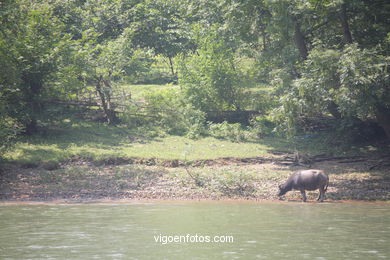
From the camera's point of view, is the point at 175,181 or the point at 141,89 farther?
the point at 141,89

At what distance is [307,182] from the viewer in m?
17.6

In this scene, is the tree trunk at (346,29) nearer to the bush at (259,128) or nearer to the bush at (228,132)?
the bush at (259,128)

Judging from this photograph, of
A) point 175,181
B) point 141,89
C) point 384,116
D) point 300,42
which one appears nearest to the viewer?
point 175,181

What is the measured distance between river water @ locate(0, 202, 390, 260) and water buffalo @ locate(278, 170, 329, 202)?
0.69 meters

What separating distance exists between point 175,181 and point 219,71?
405 inches

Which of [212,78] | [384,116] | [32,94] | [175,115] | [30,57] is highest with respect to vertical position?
[30,57]

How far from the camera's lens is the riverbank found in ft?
59.8

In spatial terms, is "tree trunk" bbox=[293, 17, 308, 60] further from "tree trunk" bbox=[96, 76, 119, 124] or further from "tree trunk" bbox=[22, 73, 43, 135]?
"tree trunk" bbox=[22, 73, 43, 135]

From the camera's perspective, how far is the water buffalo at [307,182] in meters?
17.5

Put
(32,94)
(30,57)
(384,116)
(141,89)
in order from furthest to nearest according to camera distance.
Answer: (141,89) < (32,94) < (30,57) < (384,116)

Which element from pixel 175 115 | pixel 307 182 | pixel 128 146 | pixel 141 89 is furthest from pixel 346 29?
pixel 141 89

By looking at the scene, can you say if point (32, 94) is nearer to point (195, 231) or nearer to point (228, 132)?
point (228, 132)

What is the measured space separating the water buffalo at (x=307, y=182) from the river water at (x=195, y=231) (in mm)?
694

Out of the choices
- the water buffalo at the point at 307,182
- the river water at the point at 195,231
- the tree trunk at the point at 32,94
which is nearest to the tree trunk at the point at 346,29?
the water buffalo at the point at 307,182
